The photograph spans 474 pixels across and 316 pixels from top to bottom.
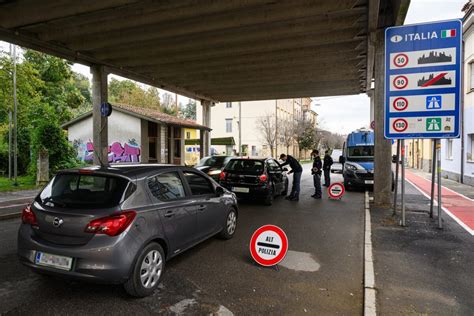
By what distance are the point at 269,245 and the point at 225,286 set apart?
2.98 ft

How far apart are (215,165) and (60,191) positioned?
33.7 feet

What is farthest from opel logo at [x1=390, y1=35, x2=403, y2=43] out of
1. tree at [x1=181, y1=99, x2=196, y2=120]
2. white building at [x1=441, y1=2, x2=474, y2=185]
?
tree at [x1=181, y1=99, x2=196, y2=120]

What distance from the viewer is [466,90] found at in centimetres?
1579

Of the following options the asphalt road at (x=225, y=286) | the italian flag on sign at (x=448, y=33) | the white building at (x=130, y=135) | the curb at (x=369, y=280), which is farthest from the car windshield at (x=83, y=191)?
the white building at (x=130, y=135)

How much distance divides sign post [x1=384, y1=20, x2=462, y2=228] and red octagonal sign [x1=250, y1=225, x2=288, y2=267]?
3896 mm

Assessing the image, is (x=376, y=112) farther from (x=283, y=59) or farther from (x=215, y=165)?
(x=215, y=165)

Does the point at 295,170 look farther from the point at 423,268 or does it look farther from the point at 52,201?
the point at 52,201

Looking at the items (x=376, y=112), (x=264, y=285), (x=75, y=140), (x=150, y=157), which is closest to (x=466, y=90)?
(x=376, y=112)

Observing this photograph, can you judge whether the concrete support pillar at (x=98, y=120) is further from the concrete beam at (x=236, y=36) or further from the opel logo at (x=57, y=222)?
the opel logo at (x=57, y=222)

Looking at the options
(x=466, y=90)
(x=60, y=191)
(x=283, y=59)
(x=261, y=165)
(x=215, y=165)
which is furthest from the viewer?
(x=466, y=90)

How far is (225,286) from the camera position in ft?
13.0

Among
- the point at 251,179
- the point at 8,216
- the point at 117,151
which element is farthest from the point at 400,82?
the point at 117,151

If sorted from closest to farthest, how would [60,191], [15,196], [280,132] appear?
[60,191] → [15,196] → [280,132]

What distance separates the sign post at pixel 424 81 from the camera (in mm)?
6695
